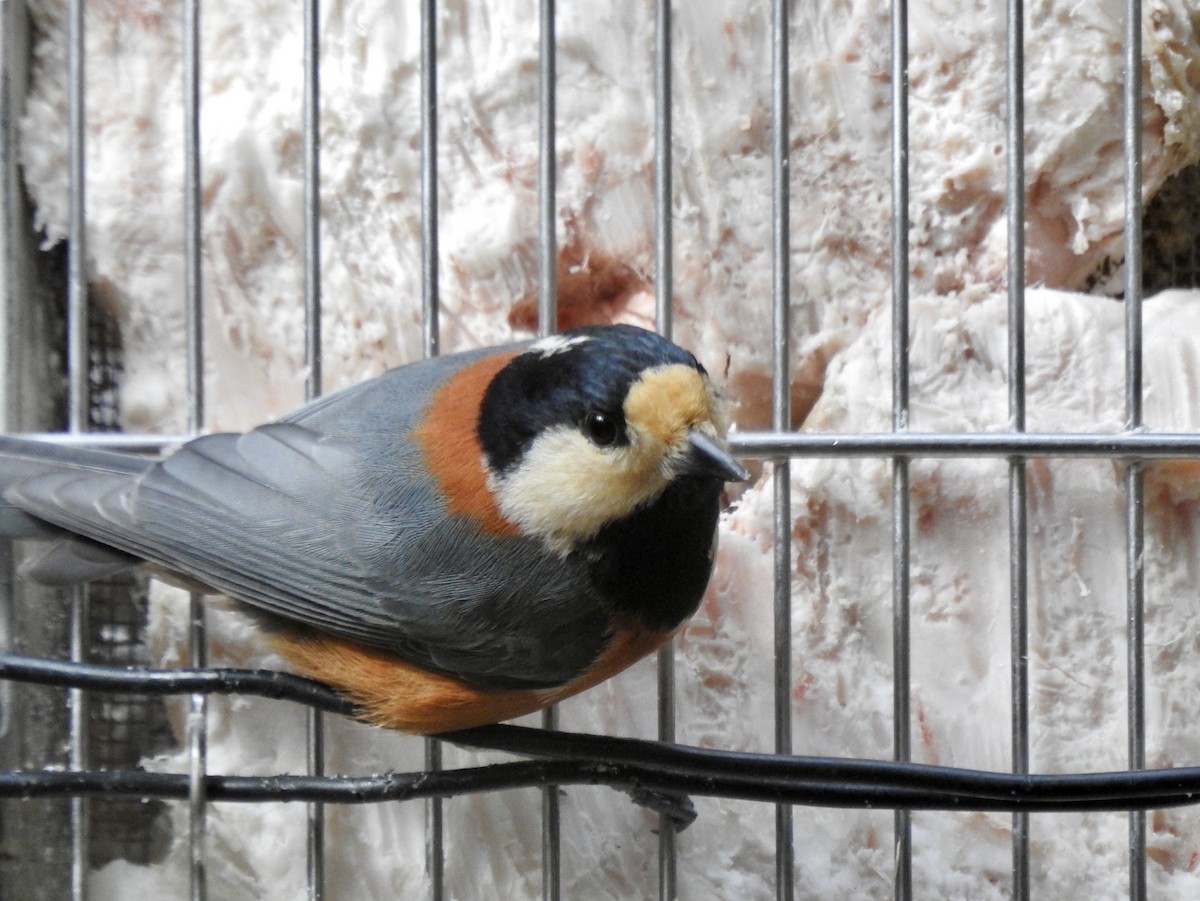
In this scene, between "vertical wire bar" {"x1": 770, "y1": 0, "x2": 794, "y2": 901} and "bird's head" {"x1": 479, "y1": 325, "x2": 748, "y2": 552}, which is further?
"vertical wire bar" {"x1": 770, "y1": 0, "x2": 794, "y2": 901}

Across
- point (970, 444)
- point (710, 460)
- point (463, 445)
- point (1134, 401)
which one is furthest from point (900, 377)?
point (463, 445)

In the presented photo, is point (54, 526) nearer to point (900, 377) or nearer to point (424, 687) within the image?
point (424, 687)

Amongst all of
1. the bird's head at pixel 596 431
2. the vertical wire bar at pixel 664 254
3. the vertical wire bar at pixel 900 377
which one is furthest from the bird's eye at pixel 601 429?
the vertical wire bar at pixel 900 377

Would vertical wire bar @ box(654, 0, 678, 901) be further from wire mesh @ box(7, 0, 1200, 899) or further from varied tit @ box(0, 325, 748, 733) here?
varied tit @ box(0, 325, 748, 733)

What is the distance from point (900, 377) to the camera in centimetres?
123

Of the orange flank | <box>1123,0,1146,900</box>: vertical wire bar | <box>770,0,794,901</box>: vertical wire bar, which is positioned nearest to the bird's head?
the orange flank

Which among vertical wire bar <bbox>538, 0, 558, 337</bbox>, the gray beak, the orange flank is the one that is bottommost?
the orange flank

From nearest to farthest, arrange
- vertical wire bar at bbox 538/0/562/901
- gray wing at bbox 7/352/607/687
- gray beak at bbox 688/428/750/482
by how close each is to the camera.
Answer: gray beak at bbox 688/428/750/482 < gray wing at bbox 7/352/607/687 < vertical wire bar at bbox 538/0/562/901

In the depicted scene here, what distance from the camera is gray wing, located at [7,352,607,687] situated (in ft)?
3.48

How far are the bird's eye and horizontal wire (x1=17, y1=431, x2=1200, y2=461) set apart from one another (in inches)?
12.0

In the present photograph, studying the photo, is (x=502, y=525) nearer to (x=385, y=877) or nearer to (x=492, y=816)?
(x=492, y=816)

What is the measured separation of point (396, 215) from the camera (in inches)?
58.9

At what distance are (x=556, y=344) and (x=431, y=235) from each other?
31 cm

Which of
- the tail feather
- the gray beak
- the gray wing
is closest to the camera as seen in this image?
the gray beak
